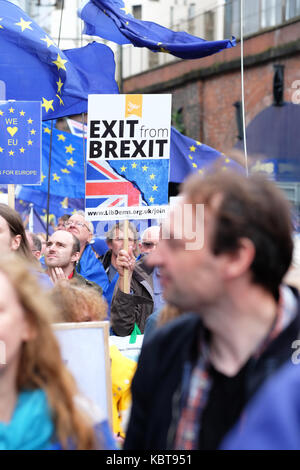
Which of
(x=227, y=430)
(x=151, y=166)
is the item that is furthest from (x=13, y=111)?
(x=227, y=430)

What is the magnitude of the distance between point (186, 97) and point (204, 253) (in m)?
17.9

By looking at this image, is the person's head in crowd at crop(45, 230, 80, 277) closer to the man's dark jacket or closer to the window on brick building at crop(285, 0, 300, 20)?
the man's dark jacket

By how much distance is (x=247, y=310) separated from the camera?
5.26 ft

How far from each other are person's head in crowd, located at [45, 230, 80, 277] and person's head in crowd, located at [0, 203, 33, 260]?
3.41 feet

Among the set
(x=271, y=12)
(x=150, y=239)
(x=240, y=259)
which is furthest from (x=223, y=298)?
(x=271, y=12)

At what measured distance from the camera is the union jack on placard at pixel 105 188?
541 centimetres

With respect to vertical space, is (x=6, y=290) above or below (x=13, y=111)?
below

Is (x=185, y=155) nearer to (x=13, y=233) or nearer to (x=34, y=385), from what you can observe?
(x=13, y=233)

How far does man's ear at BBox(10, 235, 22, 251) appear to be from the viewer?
3924 mm

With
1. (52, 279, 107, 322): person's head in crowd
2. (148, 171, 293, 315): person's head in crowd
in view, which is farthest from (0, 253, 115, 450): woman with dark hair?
(52, 279, 107, 322): person's head in crowd

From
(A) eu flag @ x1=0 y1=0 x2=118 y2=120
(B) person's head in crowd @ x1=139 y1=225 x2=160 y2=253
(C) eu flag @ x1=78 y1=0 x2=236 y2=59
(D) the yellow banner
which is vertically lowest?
(B) person's head in crowd @ x1=139 y1=225 x2=160 y2=253

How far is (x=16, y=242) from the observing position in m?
3.96

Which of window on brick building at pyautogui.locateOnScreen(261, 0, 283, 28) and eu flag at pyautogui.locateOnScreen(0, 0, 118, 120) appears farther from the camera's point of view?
window on brick building at pyautogui.locateOnScreen(261, 0, 283, 28)
